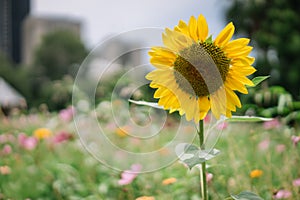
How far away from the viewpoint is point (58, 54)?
76.9ft

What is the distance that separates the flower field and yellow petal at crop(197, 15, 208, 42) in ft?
0.80

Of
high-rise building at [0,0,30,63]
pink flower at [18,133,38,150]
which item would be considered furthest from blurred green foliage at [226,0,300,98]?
high-rise building at [0,0,30,63]

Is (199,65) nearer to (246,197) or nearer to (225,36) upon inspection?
(225,36)

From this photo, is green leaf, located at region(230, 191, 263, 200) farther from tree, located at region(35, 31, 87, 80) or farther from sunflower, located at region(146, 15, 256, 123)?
tree, located at region(35, 31, 87, 80)

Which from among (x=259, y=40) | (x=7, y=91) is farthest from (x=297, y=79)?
(x=7, y=91)

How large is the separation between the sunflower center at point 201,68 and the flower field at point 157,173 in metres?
0.18

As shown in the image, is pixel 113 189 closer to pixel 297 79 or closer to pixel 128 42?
pixel 128 42

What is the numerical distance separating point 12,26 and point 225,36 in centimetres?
3818

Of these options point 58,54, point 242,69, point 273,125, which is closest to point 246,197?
point 242,69

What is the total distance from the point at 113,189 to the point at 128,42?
2.81ft

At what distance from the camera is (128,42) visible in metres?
0.98

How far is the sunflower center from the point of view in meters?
0.80

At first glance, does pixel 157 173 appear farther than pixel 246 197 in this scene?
Yes

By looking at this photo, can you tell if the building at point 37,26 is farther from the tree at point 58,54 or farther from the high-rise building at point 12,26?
the tree at point 58,54
